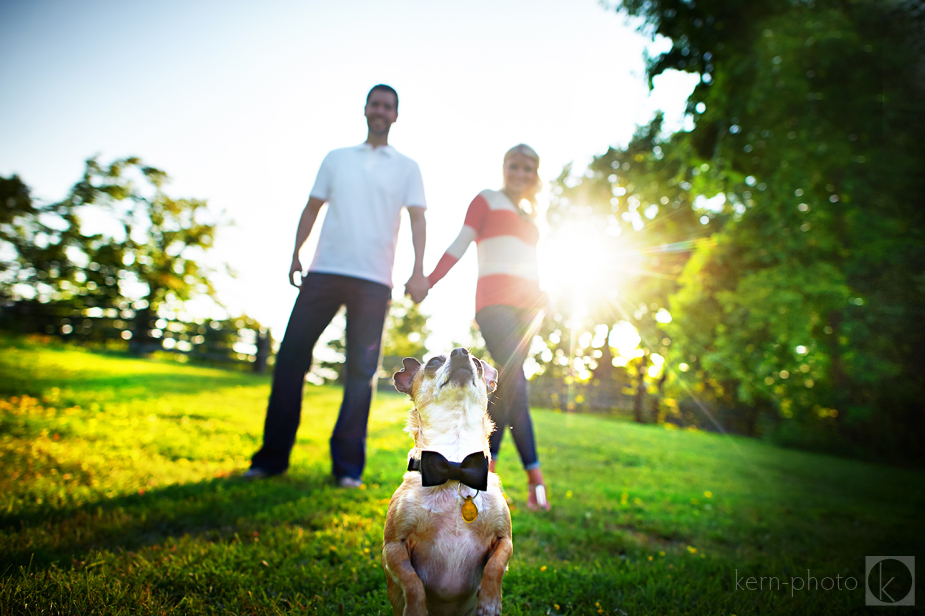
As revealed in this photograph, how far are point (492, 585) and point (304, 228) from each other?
10.9ft

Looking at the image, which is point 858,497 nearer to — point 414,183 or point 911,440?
point 414,183

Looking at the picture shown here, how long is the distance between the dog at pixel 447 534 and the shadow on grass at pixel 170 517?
1.61 metres

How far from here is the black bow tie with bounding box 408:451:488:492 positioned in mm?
1603

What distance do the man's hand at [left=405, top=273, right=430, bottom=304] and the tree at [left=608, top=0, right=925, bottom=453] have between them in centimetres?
880

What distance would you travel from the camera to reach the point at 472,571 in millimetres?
1588

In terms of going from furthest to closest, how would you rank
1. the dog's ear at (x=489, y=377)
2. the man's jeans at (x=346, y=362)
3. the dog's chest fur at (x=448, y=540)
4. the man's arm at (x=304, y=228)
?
the man's arm at (x=304, y=228) < the man's jeans at (x=346, y=362) < the dog's ear at (x=489, y=377) < the dog's chest fur at (x=448, y=540)

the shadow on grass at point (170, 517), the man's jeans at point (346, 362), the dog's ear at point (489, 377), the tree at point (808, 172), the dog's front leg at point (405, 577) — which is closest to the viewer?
the dog's front leg at point (405, 577)

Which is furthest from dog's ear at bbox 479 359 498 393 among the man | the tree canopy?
the tree canopy

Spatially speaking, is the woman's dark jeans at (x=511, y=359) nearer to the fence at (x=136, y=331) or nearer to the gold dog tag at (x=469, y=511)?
the gold dog tag at (x=469, y=511)

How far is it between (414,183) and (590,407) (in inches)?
807

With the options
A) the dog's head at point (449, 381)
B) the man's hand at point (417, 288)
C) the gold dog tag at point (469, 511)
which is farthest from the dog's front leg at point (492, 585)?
the man's hand at point (417, 288)

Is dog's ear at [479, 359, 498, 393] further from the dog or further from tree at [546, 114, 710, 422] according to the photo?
tree at [546, 114, 710, 422]

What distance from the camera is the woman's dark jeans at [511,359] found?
3379mm

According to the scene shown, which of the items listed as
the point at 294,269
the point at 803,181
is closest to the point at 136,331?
the point at 294,269
